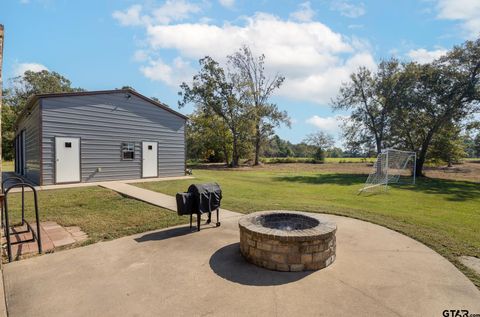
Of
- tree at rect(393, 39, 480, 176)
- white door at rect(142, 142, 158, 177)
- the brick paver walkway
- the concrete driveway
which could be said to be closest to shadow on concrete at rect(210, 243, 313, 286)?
the concrete driveway

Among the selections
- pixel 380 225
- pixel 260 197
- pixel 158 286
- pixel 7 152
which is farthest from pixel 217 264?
pixel 7 152

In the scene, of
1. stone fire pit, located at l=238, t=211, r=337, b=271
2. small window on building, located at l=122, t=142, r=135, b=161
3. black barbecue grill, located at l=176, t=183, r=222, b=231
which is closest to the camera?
stone fire pit, located at l=238, t=211, r=337, b=271

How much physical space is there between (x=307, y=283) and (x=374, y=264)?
119 cm

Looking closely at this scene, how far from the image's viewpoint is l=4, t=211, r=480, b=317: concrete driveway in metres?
2.66

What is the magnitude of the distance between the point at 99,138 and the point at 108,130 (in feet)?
1.75

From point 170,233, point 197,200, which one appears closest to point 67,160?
point 170,233

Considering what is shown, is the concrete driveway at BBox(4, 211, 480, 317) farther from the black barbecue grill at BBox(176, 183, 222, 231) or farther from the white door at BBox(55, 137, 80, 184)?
the white door at BBox(55, 137, 80, 184)

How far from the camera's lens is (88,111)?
11445 mm

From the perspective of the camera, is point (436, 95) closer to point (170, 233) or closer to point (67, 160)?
point (170, 233)

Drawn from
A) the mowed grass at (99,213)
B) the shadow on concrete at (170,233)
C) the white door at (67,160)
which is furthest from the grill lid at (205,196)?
the white door at (67,160)

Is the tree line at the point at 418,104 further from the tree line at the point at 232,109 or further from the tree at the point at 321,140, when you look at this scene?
the tree at the point at 321,140

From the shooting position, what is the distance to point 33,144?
11.6 metres

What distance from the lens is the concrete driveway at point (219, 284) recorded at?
266 centimetres

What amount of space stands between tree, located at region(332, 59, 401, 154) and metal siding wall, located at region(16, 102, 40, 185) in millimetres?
20352
